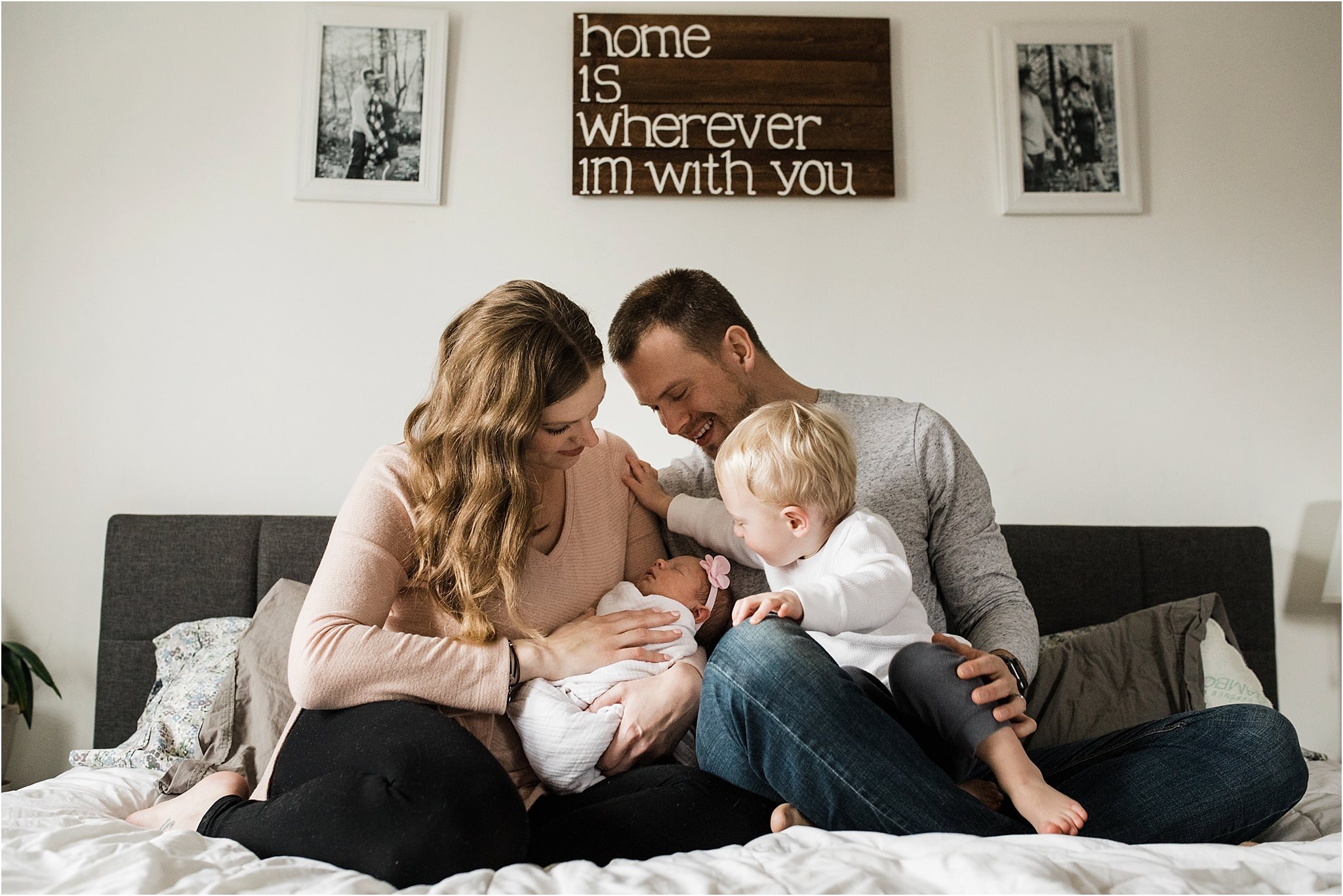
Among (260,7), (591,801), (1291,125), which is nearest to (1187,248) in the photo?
(1291,125)

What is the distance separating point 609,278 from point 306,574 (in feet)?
3.29

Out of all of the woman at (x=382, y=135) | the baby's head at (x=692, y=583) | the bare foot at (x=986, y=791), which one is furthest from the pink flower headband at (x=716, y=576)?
the woman at (x=382, y=135)

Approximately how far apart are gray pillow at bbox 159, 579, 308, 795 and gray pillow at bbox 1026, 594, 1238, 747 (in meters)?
1.36

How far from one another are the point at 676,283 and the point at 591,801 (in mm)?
929

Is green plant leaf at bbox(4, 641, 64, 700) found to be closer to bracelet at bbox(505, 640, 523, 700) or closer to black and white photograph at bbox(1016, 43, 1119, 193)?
bracelet at bbox(505, 640, 523, 700)

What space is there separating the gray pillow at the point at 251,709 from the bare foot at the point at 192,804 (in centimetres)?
15

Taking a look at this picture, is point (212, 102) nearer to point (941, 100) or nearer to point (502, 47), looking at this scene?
point (502, 47)

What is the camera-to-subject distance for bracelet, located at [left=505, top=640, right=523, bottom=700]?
1.27 metres

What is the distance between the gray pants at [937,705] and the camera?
1.15 m

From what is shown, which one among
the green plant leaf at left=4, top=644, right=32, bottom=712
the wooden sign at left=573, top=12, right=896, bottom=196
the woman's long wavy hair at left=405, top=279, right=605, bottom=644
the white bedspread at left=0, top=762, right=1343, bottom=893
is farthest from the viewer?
the wooden sign at left=573, top=12, right=896, bottom=196

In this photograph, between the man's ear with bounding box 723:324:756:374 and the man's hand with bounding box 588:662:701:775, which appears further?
the man's ear with bounding box 723:324:756:374

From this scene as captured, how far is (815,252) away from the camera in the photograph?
2316mm

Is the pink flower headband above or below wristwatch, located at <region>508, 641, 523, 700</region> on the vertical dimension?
above

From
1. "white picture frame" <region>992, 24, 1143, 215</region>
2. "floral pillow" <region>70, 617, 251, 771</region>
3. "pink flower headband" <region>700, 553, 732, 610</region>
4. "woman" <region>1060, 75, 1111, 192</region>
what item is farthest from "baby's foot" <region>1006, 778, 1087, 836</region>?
"woman" <region>1060, 75, 1111, 192</region>
